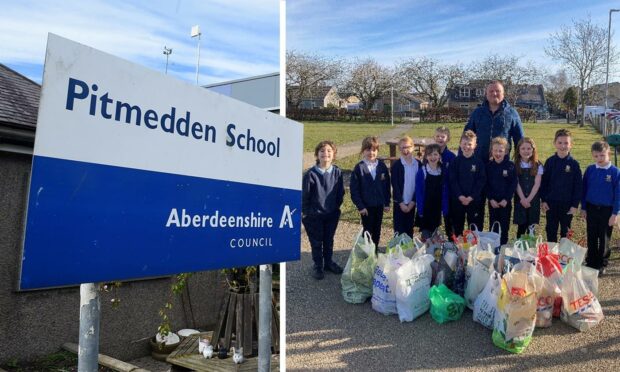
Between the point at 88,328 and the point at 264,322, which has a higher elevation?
the point at 88,328

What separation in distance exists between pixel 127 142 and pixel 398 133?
9.14 meters

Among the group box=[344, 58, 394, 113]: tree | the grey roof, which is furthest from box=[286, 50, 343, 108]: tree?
the grey roof

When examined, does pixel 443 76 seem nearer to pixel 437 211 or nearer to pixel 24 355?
pixel 437 211

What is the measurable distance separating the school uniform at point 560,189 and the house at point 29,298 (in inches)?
184

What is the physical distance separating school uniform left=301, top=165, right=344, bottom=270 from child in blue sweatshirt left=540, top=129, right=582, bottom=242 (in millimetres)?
2028

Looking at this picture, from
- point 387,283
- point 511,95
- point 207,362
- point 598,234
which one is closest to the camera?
point 387,283

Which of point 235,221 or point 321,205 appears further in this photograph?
point 321,205

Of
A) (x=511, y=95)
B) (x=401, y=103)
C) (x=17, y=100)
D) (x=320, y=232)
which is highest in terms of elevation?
(x=401, y=103)

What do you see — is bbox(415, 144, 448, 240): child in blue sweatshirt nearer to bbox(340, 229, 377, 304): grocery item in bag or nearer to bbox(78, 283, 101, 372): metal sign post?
bbox(340, 229, 377, 304): grocery item in bag

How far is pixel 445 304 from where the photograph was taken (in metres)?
3.68

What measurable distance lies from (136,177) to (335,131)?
280 inches

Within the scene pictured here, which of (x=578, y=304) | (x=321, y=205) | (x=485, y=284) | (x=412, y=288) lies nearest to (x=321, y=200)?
(x=321, y=205)

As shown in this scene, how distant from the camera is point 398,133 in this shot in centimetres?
1000

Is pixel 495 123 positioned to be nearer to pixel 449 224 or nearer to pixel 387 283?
pixel 449 224
